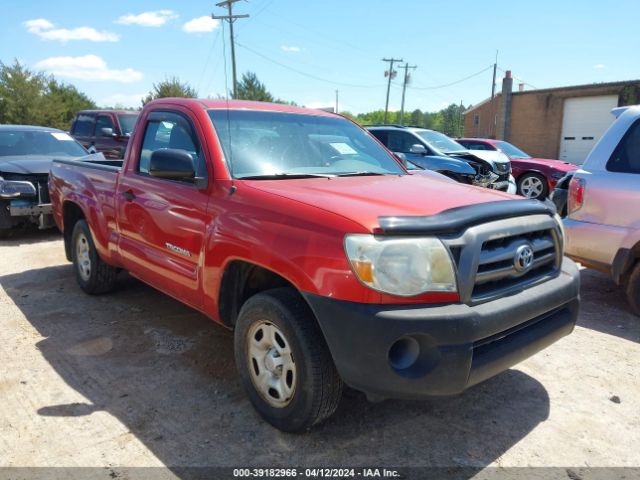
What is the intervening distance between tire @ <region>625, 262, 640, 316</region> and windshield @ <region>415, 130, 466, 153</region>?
681cm

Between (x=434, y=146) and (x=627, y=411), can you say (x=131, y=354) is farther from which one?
(x=434, y=146)

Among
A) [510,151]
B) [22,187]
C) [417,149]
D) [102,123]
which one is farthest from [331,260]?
[510,151]

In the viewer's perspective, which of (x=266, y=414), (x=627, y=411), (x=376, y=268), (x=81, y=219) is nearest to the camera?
(x=376, y=268)

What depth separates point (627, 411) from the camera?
9.96 feet

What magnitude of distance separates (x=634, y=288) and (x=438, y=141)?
754 cm

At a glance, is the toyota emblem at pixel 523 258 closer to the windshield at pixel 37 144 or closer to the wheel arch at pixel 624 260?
the wheel arch at pixel 624 260

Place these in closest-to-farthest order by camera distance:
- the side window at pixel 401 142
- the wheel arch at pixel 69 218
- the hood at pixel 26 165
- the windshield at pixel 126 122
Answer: the wheel arch at pixel 69 218, the hood at pixel 26 165, the side window at pixel 401 142, the windshield at pixel 126 122

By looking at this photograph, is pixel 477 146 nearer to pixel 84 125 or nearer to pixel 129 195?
pixel 84 125

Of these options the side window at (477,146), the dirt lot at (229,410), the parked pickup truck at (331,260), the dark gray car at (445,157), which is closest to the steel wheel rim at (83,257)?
the dirt lot at (229,410)

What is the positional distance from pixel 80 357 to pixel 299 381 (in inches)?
80.3

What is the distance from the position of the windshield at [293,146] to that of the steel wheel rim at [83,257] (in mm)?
2400

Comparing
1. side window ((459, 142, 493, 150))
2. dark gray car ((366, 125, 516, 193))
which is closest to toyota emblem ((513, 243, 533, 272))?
dark gray car ((366, 125, 516, 193))

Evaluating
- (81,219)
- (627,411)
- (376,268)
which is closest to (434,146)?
(81,219)

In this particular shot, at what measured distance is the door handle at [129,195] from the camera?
3.92 m
